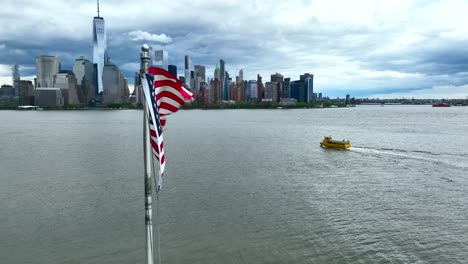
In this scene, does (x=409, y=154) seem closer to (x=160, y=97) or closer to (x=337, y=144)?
(x=337, y=144)

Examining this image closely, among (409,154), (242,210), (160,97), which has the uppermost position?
(160,97)

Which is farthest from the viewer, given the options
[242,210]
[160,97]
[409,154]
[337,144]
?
[337,144]

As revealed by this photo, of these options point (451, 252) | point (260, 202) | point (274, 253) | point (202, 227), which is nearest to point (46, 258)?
point (202, 227)

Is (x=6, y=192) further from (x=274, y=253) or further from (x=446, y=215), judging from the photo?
(x=446, y=215)

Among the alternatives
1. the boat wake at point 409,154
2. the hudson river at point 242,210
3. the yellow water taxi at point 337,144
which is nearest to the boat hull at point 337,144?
the yellow water taxi at point 337,144

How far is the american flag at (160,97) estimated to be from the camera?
9.23m

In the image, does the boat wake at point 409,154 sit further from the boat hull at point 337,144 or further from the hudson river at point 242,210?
the boat hull at point 337,144

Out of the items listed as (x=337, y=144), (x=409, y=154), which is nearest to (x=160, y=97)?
(x=409, y=154)

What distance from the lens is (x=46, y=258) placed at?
21359 millimetres

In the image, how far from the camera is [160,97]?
9.75 metres

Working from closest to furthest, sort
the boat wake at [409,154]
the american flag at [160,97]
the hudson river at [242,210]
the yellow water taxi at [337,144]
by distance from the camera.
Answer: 1. the american flag at [160,97]
2. the hudson river at [242,210]
3. the boat wake at [409,154]
4. the yellow water taxi at [337,144]

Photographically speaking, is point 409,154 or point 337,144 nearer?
point 409,154

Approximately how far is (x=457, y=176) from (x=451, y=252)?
1077 inches

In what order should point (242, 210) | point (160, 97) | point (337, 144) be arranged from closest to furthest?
point (160, 97)
point (242, 210)
point (337, 144)
